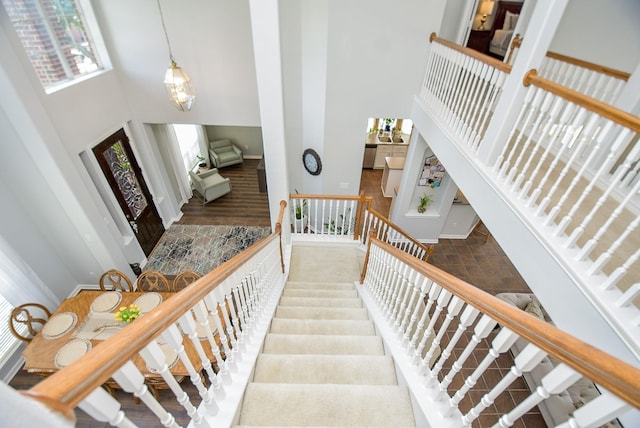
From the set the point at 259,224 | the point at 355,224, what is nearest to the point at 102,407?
the point at 355,224

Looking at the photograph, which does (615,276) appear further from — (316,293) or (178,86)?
(178,86)

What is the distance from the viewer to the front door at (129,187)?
196 inches

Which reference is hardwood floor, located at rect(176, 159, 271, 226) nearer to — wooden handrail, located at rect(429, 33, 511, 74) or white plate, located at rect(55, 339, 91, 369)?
white plate, located at rect(55, 339, 91, 369)

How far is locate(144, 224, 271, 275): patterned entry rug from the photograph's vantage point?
5957mm

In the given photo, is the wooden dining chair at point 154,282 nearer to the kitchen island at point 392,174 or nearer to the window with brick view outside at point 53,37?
the window with brick view outside at point 53,37

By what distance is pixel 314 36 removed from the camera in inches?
186

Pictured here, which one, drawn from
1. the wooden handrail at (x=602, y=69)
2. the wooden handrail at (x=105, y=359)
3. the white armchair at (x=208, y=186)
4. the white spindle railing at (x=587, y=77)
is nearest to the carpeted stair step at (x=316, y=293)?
the wooden handrail at (x=105, y=359)

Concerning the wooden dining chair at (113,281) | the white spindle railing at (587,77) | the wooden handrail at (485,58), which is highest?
the wooden handrail at (485,58)

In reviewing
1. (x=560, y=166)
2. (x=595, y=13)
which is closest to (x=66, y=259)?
(x=560, y=166)

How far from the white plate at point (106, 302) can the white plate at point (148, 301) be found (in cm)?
26

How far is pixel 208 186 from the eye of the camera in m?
7.45

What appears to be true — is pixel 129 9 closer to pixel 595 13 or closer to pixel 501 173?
pixel 501 173

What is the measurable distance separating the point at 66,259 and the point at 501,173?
590 cm

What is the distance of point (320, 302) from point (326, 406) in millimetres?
1739
